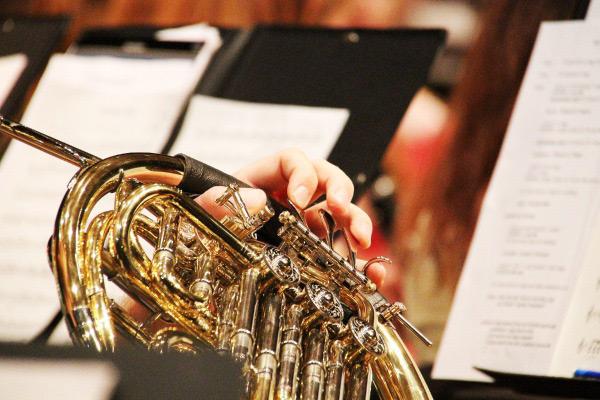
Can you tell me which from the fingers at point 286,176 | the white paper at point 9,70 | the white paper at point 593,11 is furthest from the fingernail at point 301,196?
the white paper at point 9,70

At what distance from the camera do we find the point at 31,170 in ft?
5.65

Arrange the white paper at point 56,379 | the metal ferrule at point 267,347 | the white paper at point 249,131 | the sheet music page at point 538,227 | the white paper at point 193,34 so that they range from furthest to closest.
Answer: the white paper at point 193,34
the white paper at point 249,131
the sheet music page at point 538,227
the metal ferrule at point 267,347
the white paper at point 56,379

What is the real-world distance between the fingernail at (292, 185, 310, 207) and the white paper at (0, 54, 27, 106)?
1.05m

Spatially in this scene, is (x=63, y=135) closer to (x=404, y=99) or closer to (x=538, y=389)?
(x=404, y=99)

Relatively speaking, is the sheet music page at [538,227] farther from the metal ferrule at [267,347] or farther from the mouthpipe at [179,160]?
the metal ferrule at [267,347]

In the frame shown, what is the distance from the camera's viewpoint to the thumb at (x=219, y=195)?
0.94 metres

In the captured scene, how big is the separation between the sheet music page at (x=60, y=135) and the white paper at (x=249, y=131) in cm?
6

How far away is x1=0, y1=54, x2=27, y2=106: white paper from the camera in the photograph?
1.89 metres

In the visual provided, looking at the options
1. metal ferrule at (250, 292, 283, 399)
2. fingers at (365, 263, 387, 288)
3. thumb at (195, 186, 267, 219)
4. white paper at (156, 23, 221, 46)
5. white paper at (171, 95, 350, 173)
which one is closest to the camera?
metal ferrule at (250, 292, 283, 399)

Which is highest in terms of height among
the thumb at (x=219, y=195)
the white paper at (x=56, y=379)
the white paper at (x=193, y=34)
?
the white paper at (x=193, y=34)

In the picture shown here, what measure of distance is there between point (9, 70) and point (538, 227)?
1136 millimetres

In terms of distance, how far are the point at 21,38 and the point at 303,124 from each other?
752mm

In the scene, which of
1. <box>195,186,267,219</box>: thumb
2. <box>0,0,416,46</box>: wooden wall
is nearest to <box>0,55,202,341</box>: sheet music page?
<box>0,0,416,46</box>: wooden wall

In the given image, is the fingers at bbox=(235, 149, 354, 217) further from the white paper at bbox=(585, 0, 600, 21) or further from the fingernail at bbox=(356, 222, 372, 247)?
the white paper at bbox=(585, 0, 600, 21)
